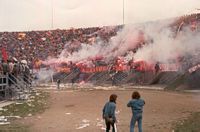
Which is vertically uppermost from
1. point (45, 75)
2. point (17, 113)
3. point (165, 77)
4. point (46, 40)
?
point (46, 40)

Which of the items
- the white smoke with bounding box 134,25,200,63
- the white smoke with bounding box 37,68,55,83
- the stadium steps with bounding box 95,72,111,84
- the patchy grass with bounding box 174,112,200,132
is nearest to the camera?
the patchy grass with bounding box 174,112,200,132

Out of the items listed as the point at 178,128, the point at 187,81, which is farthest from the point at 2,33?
the point at 178,128

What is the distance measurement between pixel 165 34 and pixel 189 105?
3264 cm

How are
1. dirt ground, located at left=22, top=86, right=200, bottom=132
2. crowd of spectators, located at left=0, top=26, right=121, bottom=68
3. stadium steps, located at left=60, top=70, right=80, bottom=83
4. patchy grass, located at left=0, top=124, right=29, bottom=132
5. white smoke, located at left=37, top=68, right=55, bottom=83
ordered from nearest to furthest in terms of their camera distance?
patchy grass, located at left=0, top=124, right=29, bottom=132
dirt ground, located at left=22, top=86, right=200, bottom=132
stadium steps, located at left=60, top=70, right=80, bottom=83
white smoke, located at left=37, top=68, right=55, bottom=83
crowd of spectators, located at left=0, top=26, right=121, bottom=68

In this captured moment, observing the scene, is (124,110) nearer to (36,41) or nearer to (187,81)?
(187,81)

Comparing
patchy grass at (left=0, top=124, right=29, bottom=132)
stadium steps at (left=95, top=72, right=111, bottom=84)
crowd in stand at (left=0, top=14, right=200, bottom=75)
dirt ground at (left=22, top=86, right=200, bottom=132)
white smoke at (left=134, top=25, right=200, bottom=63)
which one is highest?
crowd in stand at (left=0, top=14, right=200, bottom=75)

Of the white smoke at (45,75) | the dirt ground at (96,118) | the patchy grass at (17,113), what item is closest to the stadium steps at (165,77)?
the dirt ground at (96,118)

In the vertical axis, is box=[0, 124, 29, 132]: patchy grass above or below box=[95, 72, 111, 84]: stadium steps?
below

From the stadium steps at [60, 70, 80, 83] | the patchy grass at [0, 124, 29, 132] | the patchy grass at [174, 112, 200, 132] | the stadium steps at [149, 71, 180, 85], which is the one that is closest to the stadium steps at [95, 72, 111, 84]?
the stadium steps at [60, 70, 80, 83]

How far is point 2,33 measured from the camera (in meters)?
93.5

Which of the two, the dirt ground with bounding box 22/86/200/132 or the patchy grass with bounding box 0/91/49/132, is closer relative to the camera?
the dirt ground with bounding box 22/86/200/132

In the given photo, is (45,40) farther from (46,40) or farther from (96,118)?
(96,118)

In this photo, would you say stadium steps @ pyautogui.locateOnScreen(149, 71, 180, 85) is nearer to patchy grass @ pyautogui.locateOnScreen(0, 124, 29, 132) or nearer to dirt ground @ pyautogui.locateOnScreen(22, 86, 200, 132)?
dirt ground @ pyautogui.locateOnScreen(22, 86, 200, 132)

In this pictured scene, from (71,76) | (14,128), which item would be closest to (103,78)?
(71,76)
